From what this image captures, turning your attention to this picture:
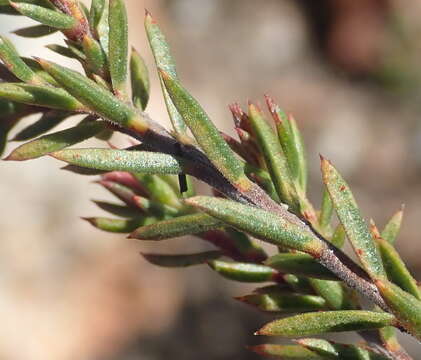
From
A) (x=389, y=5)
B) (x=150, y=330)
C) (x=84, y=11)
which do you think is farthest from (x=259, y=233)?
(x=389, y=5)

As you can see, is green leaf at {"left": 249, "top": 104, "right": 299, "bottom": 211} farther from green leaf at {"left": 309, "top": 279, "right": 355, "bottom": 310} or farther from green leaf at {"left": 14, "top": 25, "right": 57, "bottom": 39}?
green leaf at {"left": 14, "top": 25, "right": 57, "bottom": 39}

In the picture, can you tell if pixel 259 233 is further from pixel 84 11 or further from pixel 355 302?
pixel 84 11

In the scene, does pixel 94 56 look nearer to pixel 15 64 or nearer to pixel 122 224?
pixel 15 64

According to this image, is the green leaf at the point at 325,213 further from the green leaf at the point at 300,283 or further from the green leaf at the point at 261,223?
the green leaf at the point at 261,223

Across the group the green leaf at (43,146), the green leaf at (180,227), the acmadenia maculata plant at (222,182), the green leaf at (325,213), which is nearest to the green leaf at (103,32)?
the acmadenia maculata plant at (222,182)

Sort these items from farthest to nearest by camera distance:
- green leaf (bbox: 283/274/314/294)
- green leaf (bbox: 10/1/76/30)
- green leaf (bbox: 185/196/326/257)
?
green leaf (bbox: 283/274/314/294), green leaf (bbox: 10/1/76/30), green leaf (bbox: 185/196/326/257)

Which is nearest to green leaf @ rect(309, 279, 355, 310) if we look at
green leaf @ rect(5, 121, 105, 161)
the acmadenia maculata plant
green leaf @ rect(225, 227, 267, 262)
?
the acmadenia maculata plant

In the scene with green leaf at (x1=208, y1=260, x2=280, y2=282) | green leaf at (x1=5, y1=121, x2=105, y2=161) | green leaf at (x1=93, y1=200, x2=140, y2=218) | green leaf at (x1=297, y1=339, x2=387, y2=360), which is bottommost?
green leaf at (x1=297, y1=339, x2=387, y2=360)

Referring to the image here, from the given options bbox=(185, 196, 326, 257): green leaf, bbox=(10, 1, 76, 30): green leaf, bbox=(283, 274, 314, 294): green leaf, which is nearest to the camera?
bbox=(185, 196, 326, 257): green leaf
